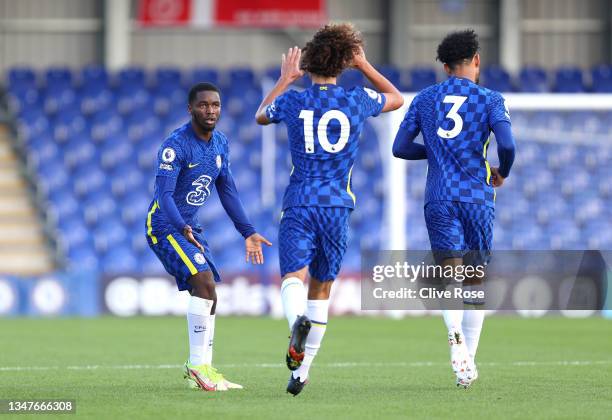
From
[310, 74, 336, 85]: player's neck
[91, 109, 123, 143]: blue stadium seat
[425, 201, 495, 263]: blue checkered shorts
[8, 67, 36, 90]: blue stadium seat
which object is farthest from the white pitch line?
[8, 67, 36, 90]: blue stadium seat

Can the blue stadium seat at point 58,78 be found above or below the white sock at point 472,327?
above

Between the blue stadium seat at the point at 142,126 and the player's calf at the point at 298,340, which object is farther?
the blue stadium seat at the point at 142,126

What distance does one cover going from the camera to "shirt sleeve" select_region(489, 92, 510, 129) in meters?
7.25

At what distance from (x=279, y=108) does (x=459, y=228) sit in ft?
4.60

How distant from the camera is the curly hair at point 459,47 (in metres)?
7.41

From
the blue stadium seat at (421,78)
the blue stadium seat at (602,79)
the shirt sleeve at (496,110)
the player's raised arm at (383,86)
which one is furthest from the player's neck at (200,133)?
the blue stadium seat at (602,79)

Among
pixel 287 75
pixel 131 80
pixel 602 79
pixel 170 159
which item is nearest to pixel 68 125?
pixel 131 80

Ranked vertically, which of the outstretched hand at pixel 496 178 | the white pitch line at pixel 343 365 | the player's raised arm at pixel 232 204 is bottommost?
the white pitch line at pixel 343 365

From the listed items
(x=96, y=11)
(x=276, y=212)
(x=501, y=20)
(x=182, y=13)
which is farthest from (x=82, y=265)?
(x=501, y=20)

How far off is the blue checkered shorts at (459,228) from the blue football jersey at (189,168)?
134cm

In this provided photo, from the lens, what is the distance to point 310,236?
6.66 m

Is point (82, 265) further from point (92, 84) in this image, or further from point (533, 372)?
point (533, 372)

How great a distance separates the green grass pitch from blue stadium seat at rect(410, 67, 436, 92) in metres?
7.34

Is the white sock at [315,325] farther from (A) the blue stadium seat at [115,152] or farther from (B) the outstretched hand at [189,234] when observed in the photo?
(A) the blue stadium seat at [115,152]
